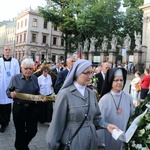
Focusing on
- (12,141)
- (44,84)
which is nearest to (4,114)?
(12,141)

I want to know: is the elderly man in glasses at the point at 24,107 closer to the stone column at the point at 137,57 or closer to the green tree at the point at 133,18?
the stone column at the point at 137,57

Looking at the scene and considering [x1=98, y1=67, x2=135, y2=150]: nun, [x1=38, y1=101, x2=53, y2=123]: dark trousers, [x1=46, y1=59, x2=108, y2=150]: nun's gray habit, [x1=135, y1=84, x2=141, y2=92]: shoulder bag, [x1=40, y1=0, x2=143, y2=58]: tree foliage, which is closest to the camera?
[x1=46, y1=59, x2=108, y2=150]: nun's gray habit

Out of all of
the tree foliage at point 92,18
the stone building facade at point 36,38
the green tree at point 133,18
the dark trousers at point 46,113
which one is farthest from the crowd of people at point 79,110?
the stone building facade at point 36,38

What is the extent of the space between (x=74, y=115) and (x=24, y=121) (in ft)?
7.27

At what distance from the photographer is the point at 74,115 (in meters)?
2.76

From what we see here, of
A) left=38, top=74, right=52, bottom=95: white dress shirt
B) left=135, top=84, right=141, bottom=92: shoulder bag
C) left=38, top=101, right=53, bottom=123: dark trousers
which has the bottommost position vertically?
left=38, top=101, right=53, bottom=123: dark trousers

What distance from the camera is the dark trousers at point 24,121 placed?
15.1 ft

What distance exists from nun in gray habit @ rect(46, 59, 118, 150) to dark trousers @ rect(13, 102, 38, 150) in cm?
193

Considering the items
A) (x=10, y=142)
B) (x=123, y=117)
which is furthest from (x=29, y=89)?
(x=123, y=117)

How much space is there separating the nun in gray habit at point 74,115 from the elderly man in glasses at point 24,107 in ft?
6.21

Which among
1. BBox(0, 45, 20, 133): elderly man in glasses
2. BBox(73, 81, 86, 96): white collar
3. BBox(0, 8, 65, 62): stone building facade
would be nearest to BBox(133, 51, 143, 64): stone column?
BBox(0, 45, 20, 133): elderly man in glasses

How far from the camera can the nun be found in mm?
3412

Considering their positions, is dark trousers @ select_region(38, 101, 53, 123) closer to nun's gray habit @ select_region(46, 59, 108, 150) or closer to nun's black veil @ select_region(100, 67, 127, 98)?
nun's black veil @ select_region(100, 67, 127, 98)

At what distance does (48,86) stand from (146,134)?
5.17 m
